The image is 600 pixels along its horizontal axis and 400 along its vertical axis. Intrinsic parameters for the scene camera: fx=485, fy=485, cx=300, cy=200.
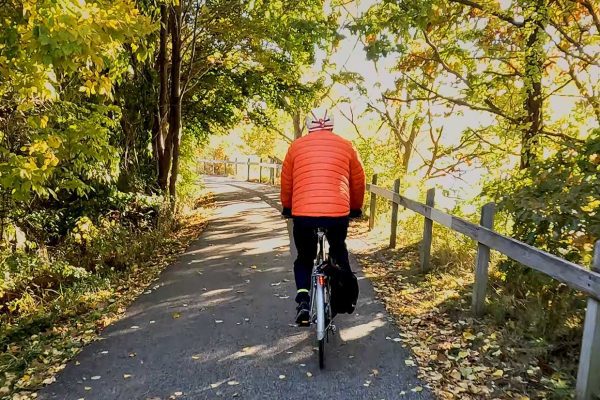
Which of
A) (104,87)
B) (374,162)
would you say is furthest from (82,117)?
(374,162)

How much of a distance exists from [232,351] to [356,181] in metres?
2.05

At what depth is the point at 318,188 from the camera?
14.9 ft

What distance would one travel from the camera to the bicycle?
4.26 metres

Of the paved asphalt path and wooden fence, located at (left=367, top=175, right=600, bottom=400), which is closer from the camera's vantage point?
wooden fence, located at (left=367, top=175, right=600, bottom=400)

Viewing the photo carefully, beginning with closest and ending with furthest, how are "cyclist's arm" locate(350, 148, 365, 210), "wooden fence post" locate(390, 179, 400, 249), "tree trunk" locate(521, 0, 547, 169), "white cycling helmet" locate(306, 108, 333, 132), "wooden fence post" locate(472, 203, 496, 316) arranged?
1. "white cycling helmet" locate(306, 108, 333, 132)
2. "cyclist's arm" locate(350, 148, 365, 210)
3. "wooden fence post" locate(472, 203, 496, 316)
4. "tree trunk" locate(521, 0, 547, 169)
5. "wooden fence post" locate(390, 179, 400, 249)

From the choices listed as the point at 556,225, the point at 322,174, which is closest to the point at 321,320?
the point at 322,174

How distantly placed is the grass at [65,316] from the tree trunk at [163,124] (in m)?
2.58

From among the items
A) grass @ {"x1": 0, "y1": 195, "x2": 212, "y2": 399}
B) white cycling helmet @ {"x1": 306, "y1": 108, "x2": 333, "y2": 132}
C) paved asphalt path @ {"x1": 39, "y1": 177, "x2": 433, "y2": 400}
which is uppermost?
white cycling helmet @ {"x1": 306, "y1": 108, "x2": 333, "y2": 132}

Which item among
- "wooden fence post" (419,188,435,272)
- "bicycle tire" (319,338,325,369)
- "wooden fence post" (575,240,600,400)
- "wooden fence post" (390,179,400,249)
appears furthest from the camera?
"wooden fence post" (390,179,400,249)

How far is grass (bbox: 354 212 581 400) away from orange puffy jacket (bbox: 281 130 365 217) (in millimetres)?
1672

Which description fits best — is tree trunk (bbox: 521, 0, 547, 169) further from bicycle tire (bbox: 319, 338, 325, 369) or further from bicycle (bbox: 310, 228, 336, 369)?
bicycle tire (bbox: 319, 338, 325, 369)

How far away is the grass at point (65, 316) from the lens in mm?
4355

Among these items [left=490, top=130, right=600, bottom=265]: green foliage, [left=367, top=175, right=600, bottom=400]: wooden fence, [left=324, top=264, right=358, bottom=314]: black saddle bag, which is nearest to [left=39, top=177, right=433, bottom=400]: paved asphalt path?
[left=324, top=264, right=358, bottom=314]: black saddle bag

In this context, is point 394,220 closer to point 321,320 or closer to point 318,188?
point 318,188
